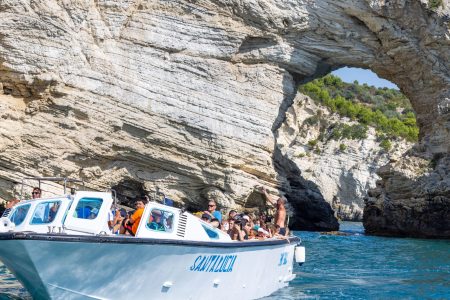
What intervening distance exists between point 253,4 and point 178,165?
341 inches

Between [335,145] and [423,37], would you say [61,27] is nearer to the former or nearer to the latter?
[423,37]

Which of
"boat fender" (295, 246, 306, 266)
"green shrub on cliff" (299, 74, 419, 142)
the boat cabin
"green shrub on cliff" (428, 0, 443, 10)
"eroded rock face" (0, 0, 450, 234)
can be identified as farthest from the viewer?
"green shrub on cliff" (299, 74, 419, 142)

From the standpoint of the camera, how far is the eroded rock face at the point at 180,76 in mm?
25172

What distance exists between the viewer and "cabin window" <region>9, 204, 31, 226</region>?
35.2 feet

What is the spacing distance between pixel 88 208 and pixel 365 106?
2743 inches

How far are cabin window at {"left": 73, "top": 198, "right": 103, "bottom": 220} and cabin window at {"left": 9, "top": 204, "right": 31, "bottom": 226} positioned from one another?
113 cm

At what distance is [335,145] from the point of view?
193 ft

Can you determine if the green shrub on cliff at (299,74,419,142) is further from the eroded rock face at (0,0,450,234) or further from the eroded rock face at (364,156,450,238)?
the eroded rock face at (0,0,450,234)

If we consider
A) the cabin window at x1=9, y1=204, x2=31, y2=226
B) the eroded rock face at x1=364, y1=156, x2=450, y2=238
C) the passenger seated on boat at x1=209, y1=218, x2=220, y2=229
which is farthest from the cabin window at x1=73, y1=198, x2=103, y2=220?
the eroded rock face at x1=364, y1=156, x2=450, y2=238

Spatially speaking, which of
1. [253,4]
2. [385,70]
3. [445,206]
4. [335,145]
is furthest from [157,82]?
[335,145]

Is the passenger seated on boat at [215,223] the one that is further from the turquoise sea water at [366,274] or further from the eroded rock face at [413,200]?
the eroded rock face at [413,200]

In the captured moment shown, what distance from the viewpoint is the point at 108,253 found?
369 inches

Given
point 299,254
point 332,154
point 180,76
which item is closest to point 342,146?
point 332,154

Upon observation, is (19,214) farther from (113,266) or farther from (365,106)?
(365,106)
